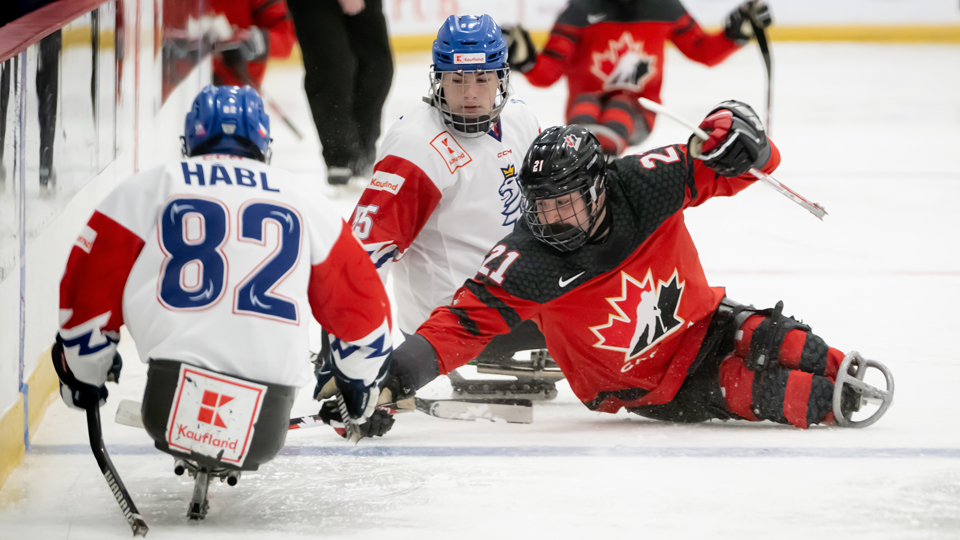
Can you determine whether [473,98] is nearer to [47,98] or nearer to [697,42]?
[47,98]

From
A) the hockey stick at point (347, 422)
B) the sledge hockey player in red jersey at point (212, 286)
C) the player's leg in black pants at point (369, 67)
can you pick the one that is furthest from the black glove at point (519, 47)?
the sledge hockey player in red jersey at point (212, 286)

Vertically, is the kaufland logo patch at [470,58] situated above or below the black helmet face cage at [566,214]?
above

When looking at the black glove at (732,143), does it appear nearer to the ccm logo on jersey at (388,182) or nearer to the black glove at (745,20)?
the ccm logo on jersey at (388,182)

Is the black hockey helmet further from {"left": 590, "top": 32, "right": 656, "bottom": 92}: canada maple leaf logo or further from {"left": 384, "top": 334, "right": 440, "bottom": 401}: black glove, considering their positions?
{"left": 590, "top": 32, "right": 656, "bottom": 92}: canada maple leaf logo

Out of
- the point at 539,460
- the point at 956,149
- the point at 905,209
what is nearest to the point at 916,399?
the point at 539,460

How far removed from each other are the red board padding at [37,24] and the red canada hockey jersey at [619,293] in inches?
41.8

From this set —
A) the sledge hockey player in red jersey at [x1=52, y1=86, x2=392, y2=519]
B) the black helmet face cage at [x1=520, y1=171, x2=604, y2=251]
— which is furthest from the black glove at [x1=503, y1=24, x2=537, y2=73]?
the sledge hockey player in red jersey at [x1=52, y1=86, x2=392, y2=519]

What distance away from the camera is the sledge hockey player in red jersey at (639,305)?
231cm

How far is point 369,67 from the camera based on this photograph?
5520 mm

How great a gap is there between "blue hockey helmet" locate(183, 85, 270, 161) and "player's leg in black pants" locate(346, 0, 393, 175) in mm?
3564

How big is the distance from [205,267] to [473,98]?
1.10m

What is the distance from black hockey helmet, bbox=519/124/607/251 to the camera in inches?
89.7

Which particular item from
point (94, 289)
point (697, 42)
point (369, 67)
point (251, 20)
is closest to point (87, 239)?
point (94, 289)

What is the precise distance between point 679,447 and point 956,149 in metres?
4.94
